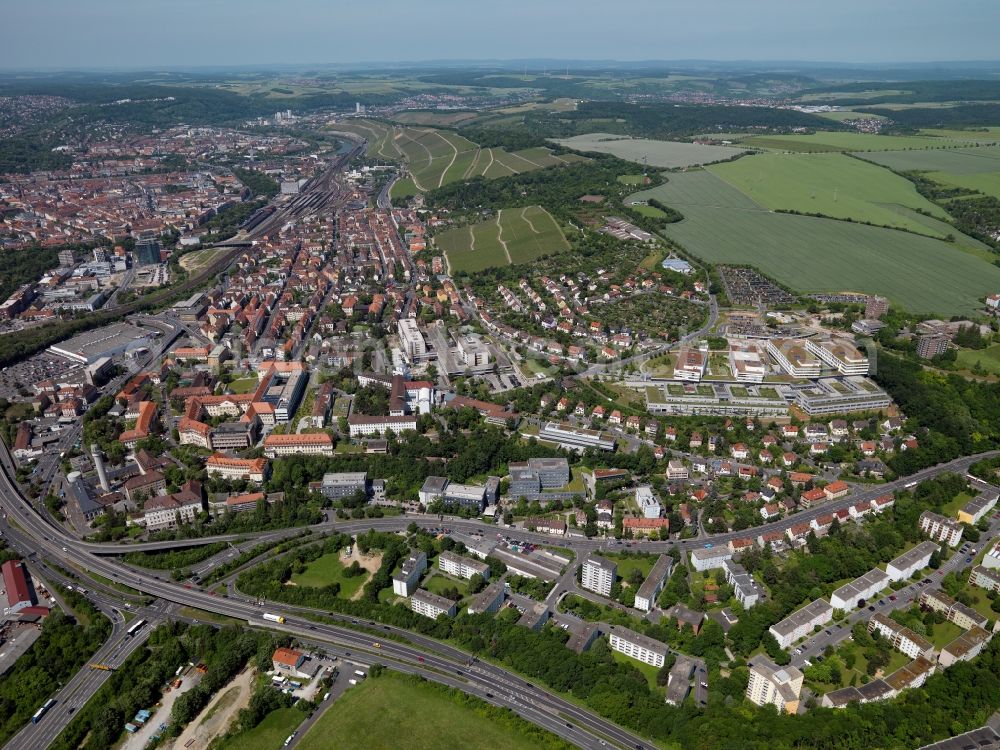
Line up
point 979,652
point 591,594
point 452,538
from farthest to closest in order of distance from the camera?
1. point 452,538
2. point 591,594
3. point 979,652

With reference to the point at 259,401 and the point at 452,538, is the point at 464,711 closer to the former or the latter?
the point at 452,538

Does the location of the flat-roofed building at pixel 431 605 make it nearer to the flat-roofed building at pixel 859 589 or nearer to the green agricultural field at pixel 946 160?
the flat-roofed building at pixel 859 589

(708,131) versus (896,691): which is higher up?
(708,131)

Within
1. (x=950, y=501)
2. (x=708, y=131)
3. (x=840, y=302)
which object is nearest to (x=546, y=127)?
(x=708, y=131)

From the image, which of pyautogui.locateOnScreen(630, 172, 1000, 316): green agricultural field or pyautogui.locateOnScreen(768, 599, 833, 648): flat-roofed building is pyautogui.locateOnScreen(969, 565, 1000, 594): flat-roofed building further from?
pyautogui.locateOnScreen(630, 172, 1000, 316): green agricultural field

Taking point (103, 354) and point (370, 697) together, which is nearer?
point (370, 697)

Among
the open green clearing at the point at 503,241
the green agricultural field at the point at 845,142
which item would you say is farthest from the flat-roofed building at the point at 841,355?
the green agricultural field at the point at 845,142

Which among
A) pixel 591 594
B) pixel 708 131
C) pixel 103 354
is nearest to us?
pixel 591 594

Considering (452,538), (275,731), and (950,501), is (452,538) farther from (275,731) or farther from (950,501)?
(950,501)
